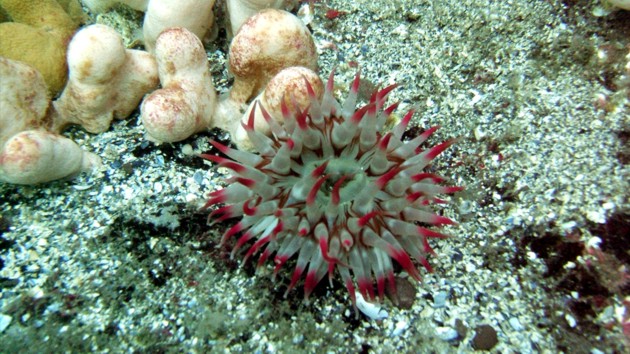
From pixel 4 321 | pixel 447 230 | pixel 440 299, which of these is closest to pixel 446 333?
pixel 440 299

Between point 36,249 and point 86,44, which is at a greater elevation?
point 86,44

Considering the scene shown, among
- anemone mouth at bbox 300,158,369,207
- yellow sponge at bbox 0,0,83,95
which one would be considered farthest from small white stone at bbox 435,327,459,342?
yellow sponge at bbox 0,0,83,95

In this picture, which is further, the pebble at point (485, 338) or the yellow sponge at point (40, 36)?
the yellow sponge at point (40, 36)

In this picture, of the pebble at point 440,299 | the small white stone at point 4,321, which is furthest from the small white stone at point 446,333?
the small white stone at point 4,321

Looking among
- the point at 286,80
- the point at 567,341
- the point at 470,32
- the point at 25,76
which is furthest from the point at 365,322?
the point at 25,76

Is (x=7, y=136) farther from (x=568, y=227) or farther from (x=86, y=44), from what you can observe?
(x=568, y=227)

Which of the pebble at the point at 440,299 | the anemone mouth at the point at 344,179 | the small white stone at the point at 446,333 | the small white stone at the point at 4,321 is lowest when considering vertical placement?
the small white stone at the point at 4,321

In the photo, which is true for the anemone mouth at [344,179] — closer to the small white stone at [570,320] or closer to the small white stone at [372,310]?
the small white stone at [372,310]

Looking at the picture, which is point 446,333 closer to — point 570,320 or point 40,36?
point 570,320
